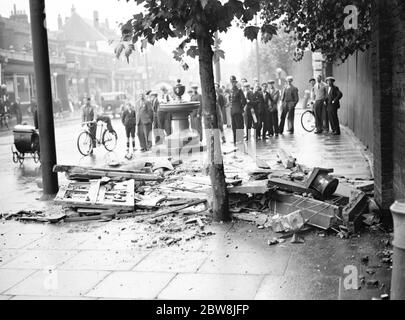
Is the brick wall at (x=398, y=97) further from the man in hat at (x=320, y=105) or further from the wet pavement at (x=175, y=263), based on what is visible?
the man in hat at (x=320, y=105)

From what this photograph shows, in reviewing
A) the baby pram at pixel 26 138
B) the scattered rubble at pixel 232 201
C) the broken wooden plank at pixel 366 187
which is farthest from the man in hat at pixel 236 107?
the broken wooden plank at pixel 366 187

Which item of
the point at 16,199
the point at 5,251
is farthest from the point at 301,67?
the point at 5,251

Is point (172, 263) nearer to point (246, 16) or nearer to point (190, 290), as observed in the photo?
point (190, 290)

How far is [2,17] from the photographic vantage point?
1903 inches

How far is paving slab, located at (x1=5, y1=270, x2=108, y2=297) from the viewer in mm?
5168

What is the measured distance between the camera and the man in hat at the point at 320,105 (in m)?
17.9

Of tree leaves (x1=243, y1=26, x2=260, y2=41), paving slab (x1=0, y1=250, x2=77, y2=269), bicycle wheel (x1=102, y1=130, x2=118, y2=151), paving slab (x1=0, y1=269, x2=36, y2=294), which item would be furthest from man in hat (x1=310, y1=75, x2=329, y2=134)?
paving slab (x1=0, y1=269, x2=36, y2=294)

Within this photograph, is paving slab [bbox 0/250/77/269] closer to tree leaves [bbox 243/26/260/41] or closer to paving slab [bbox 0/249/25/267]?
paving slab [bbox 0/249/25/267]

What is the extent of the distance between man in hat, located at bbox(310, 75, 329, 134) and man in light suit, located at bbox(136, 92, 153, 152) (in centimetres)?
574

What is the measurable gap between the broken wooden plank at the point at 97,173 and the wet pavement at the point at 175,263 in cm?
160

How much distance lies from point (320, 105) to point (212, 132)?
1157 cm

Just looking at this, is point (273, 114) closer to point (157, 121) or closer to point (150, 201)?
point (157, 121)

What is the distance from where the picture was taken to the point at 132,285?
5234 mm

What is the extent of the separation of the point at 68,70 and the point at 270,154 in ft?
155
